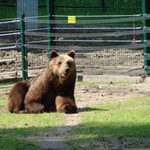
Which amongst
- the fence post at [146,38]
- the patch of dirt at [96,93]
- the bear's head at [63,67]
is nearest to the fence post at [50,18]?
the patch of dirt at [96,93]

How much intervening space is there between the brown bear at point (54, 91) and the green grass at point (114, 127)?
1.44 feet

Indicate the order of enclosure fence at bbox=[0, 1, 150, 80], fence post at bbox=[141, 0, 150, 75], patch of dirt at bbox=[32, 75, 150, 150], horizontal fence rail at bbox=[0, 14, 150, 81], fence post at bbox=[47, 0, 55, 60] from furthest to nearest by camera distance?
1. fence post at bbox=[47, 0, 55, 60]
2. horizontal fence rail at bbox=[0, 14, 150, 81]
3. enclosure fence at bbox=[0, 1, 150, 80]
4. fence post at bbox=[141, 0, 150, 75]
5. patch of dirt at bbox=[32, 75, 150, 150]

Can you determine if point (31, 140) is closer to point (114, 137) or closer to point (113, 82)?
point (114, 137)

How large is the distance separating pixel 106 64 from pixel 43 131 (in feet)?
33.5

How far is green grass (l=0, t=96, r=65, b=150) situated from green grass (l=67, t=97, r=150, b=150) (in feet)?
1.60

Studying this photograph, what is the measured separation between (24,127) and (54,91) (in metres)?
1.86

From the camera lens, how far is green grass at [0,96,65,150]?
977cm

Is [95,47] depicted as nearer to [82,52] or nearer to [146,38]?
[146,38]

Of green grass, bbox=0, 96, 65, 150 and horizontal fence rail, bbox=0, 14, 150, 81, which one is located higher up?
horizontal fence rail, bbox=0, 14, 150, 81

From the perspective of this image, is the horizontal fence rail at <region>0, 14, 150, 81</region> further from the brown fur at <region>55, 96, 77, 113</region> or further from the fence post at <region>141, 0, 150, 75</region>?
the brown fur at <region>55, 96, 77, 113</region>

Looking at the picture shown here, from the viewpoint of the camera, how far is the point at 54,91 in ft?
42.9

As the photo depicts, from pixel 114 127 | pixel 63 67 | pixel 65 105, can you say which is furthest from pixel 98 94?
pixel 114 127

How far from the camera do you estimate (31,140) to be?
10.1 metres

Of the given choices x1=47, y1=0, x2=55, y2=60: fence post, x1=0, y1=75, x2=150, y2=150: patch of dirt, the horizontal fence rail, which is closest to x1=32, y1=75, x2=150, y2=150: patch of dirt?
x1=0, y1=75, x2=150, y2=150: patch of dirt
